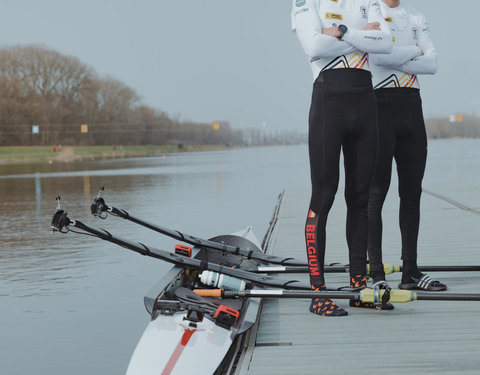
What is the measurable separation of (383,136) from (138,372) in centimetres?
242

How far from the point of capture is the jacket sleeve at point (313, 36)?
160 inches

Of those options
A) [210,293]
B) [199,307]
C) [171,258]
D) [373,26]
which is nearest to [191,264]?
[171,258]

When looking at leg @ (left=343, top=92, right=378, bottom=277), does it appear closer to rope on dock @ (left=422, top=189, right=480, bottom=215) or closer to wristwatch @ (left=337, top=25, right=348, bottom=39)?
wristwatch @ (left=337, top=25, right=348, bottom=39)

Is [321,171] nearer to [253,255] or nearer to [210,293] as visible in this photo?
[210,293]

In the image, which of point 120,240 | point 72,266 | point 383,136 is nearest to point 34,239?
point 72,266

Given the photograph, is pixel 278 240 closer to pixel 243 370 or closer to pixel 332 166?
pixel 332 166

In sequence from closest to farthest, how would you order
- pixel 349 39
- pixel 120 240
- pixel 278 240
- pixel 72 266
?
pixel 349 39, pixel 120 240, pixel 72 266, pixel 278 240

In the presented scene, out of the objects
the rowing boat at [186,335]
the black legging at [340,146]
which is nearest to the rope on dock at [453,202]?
the black legging at [340,146]

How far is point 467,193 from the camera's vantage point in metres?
14.1

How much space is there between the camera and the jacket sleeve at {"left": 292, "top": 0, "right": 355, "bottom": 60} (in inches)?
160

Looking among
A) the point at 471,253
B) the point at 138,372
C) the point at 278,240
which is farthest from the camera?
the point at 278,240

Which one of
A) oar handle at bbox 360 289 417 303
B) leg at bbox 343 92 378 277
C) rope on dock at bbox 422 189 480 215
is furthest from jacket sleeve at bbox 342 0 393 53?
rope on dock at bbox 422 189 480 215

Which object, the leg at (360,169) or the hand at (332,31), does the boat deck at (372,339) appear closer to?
the leg at (360,169)

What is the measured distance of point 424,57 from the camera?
4.83m
